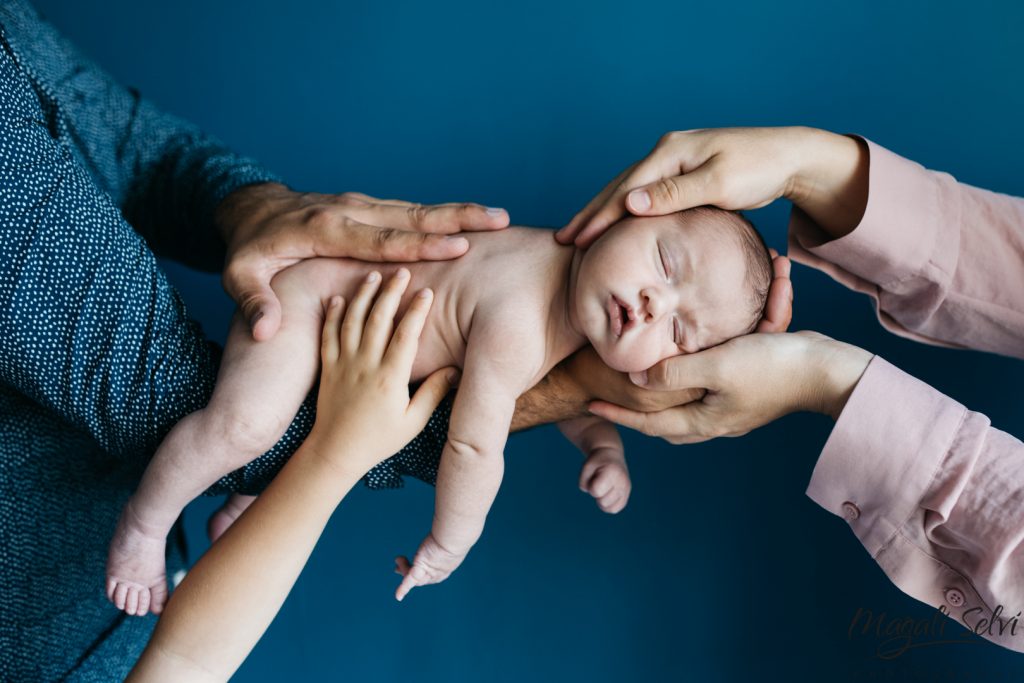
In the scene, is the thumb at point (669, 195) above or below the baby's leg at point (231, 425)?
above

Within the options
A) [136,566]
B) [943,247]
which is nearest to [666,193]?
[943,247]

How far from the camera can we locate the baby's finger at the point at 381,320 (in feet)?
3.68

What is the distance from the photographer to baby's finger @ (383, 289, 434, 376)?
1.11 m

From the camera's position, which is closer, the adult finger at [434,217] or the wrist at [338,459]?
the wrist at [338,459]

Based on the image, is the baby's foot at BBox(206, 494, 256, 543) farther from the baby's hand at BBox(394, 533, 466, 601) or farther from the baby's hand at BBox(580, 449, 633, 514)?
the baby's hand at BBox(580, 449, 633, 514)

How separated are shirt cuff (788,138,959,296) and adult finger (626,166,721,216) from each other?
26 centimetres

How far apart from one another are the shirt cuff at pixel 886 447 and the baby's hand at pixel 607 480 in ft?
1.01

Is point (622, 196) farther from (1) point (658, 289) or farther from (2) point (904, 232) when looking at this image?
(2) point (904, 232)

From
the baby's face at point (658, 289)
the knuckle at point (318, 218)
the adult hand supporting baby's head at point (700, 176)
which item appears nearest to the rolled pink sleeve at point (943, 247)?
the adult hand supporting baby's head at point (700, 176)

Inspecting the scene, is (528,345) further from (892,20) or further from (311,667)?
(311,667)

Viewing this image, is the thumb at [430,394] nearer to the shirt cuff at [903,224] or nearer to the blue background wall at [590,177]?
the shirt cuff at [903,224]

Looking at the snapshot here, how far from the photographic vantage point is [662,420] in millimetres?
1226

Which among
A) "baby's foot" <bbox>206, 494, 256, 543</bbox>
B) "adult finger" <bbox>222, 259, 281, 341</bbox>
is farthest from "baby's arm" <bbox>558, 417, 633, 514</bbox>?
"baby's foot" <bbox>206, 494, 256, 543</bbox>

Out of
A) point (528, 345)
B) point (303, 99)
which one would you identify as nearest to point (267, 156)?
point (303, 99)
